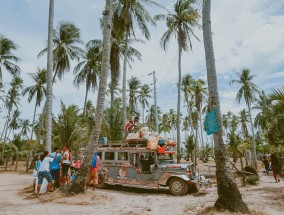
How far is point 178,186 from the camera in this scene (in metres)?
10.6

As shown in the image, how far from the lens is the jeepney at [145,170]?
35.0 ft

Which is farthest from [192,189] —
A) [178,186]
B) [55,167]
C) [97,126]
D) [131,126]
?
A: [55,167]

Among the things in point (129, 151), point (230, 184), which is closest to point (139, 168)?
point (129, 151)

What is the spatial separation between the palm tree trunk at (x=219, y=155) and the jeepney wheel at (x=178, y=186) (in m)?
4.16

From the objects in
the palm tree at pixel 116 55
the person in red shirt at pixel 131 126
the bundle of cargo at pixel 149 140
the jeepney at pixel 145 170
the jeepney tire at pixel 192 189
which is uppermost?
the palm tree at pixel 116 55

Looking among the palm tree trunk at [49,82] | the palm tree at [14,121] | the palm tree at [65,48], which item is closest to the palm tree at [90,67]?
the palm tree at [65,48]

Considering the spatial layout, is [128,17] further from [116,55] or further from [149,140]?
[149,140]

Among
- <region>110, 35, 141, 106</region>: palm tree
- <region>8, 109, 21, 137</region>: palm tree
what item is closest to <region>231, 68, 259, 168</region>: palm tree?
<region>110, 35, 141, 106</region>: palm tree

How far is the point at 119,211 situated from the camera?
23.7 ft

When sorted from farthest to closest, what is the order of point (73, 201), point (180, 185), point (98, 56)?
point (98, 56) → point (180, 185) → point (73, 201)

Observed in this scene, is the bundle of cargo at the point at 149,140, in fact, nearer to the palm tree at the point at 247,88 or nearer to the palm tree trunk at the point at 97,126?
the palm tree trunk at the point at 97,126

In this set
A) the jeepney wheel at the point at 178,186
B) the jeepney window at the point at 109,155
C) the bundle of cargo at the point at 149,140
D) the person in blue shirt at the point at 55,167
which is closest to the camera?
the person in blue shirt at the point at 55,167

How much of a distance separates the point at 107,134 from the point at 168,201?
12.1m

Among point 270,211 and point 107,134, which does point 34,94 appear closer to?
point 107,134
